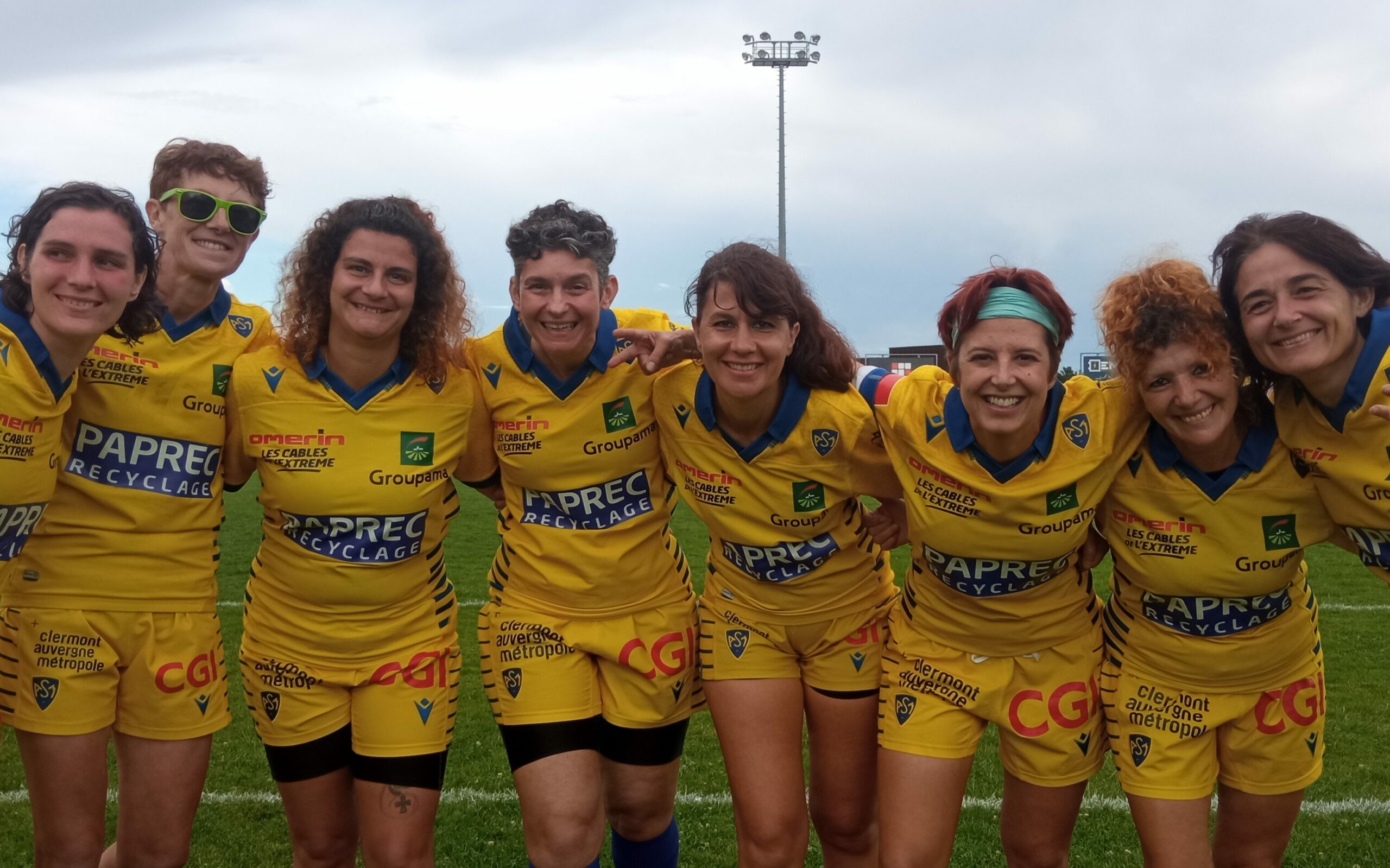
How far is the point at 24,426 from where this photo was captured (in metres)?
2.95

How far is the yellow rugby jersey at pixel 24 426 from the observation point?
292cm

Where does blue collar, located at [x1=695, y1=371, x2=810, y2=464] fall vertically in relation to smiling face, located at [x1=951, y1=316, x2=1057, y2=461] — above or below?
below

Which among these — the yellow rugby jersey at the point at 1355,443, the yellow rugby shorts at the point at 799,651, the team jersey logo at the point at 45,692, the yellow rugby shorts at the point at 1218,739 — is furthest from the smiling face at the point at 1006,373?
the team jersey logo at the point at 45,692

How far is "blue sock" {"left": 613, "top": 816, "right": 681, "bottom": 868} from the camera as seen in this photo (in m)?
3.65

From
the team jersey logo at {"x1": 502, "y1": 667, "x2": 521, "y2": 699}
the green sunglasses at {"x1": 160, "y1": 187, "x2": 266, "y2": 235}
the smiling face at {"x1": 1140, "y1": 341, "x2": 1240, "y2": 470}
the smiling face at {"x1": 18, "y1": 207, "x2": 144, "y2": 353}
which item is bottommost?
the team jersey logo at {"x1": 502, "y1": 667, "x2": 521, "y2": 699}

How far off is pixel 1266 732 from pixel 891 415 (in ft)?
4.81

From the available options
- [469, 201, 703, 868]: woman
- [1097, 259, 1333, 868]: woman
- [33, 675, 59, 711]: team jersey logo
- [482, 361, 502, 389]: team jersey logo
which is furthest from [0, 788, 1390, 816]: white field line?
[482, 361, 502, 389]: team jersey logo

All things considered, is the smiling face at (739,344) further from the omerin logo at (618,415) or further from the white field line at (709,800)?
the white field line at (709,800)

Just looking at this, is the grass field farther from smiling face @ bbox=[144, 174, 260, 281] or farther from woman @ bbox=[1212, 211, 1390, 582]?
smiling face @ bbox=[144, 174, 260, 281]

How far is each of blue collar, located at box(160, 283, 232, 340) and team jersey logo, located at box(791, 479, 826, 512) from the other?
1932 millimetres

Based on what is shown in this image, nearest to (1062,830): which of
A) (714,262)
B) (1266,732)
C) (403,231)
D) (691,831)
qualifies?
(1266,732)

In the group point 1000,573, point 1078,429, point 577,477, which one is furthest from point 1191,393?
point 577,477

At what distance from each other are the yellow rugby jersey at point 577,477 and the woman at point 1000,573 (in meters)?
0.81

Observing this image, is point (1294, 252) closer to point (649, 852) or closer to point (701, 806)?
point (649, 852)
